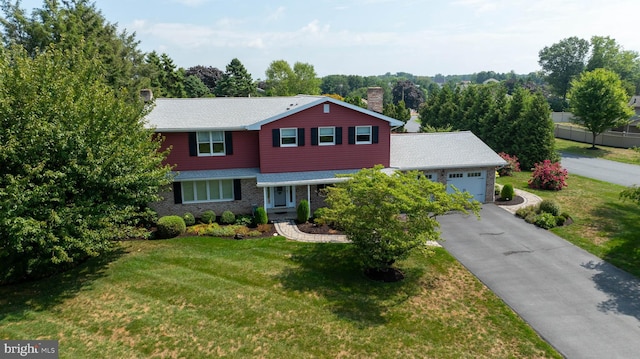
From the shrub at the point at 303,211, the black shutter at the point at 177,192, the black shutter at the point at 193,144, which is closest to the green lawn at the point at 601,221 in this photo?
the shrub at the point at 303,211

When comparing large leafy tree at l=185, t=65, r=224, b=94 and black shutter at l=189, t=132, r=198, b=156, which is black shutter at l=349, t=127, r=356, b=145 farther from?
large leafy tree at l=185, t=65, r=224, b=94

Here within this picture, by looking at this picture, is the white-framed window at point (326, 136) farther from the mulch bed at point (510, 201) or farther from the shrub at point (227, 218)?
the mulch bed at point (510, 201)

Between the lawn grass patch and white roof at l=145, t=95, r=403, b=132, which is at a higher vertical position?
white roof at l=145, t=95, r=403, b=132

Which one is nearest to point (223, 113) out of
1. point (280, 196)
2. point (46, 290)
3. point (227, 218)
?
point (280, 196)

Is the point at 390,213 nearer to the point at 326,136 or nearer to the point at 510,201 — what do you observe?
the point at 326,136

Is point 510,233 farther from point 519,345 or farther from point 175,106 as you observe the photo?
point 175,106

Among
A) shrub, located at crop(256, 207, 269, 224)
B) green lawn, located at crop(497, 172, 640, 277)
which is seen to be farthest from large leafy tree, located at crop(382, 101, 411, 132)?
shrub, located at crop(256, 207, 269, 224)
